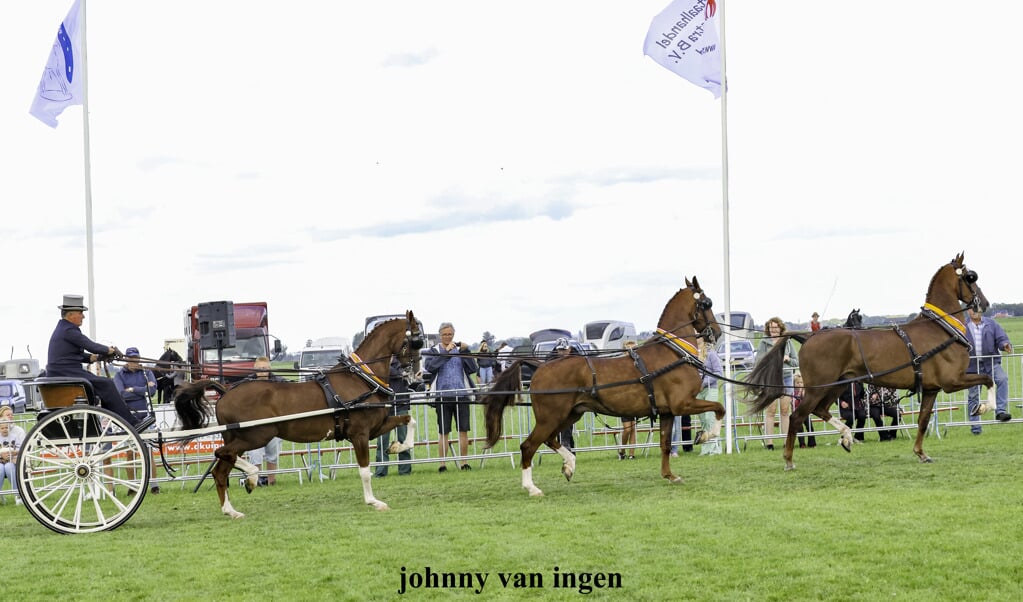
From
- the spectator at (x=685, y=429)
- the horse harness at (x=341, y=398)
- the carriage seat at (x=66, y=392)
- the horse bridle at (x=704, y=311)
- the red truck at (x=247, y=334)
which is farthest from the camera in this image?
the red truck at (x=247, y=334)

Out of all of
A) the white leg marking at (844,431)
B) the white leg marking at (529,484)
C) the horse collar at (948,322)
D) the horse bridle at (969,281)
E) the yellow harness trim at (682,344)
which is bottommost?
the white leg marking at (529,484)

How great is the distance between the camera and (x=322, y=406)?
12000 mm

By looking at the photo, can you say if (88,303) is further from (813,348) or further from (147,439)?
(813,348)

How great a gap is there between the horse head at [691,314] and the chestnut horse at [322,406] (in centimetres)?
322

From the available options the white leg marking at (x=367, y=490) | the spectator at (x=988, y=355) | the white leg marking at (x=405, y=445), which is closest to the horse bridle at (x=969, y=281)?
the spectator at (x=988, y=355)

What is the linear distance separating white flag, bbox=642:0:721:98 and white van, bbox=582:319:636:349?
27.9m

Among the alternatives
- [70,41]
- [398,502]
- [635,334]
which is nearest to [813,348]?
[398,502]

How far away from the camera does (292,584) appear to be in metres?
8.05

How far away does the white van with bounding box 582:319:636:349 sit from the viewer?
4625 centimetres

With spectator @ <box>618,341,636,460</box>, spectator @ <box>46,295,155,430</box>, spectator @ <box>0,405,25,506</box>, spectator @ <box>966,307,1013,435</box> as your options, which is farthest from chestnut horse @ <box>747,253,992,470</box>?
spectator @ <box>0,405,25,506</box>

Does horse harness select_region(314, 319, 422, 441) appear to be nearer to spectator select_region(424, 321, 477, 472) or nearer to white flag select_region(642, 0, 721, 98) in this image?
spectator select_region(424, 321, 477, 472)

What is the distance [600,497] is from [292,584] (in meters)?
4.65

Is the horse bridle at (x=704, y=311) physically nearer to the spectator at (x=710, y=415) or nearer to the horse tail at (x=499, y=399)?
the horse tail at (x=499, y=399)

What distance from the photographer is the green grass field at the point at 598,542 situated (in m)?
7.61
